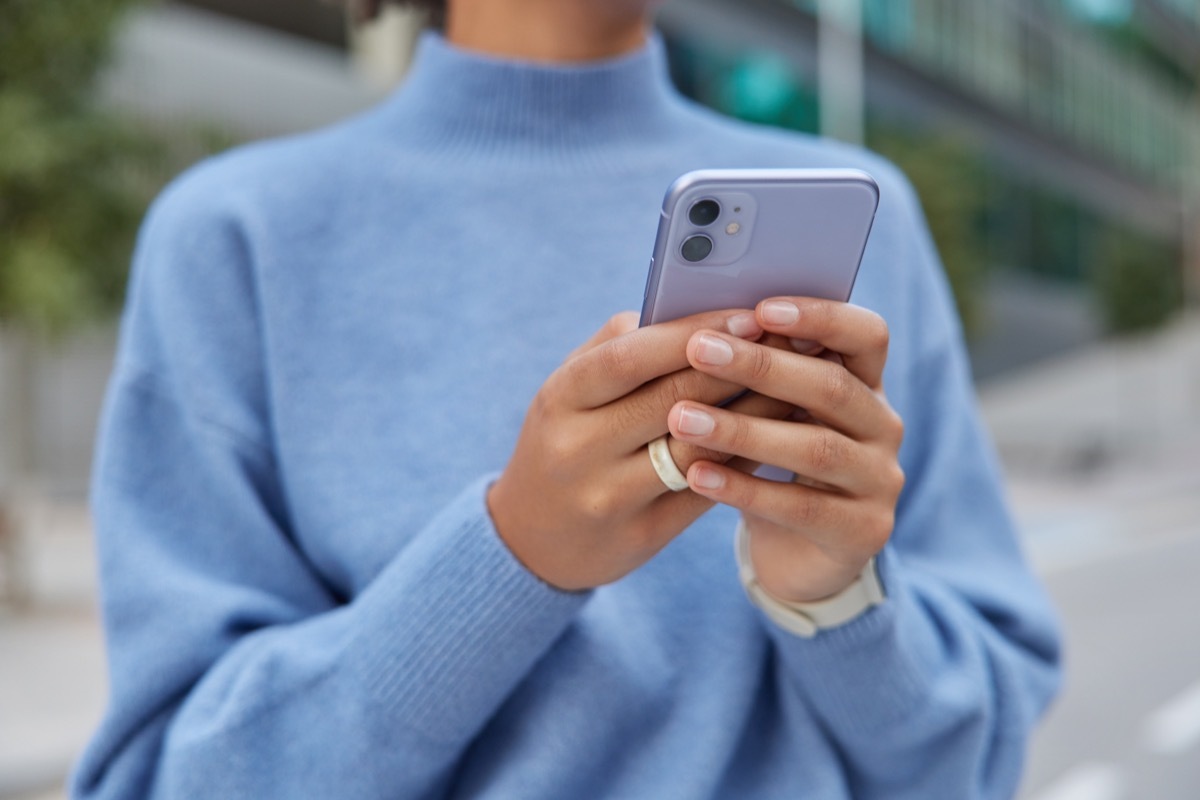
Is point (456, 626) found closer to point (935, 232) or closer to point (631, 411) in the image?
point (631, 411)

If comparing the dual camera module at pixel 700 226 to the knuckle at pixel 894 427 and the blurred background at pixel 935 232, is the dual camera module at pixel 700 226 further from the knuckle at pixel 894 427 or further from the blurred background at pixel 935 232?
the blurred background at pixel 935 232

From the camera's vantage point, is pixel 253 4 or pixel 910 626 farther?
pixel 253 4

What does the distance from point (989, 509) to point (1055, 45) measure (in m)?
33.0

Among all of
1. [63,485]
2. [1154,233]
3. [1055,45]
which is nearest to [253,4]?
[63,485]

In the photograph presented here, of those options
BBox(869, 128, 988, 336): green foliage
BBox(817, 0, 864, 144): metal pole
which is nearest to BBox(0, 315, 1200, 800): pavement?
BBox(869, 128, 988, 336): green foliage

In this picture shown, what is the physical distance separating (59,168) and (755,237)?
364 inches

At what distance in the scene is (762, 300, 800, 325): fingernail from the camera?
0.84m

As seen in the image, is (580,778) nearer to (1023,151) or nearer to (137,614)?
(137,614)

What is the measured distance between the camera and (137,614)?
113cm

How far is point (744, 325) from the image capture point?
0.85 metres

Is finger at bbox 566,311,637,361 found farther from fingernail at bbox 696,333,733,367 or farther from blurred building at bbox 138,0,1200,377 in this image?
blurred building at bbox 138,0,1200,377

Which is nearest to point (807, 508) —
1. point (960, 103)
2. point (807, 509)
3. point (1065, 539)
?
point (807, 509)

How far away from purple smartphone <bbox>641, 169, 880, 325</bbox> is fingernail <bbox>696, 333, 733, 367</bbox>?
7 centimetres

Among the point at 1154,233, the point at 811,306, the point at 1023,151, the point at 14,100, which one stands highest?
the point at 811,306
